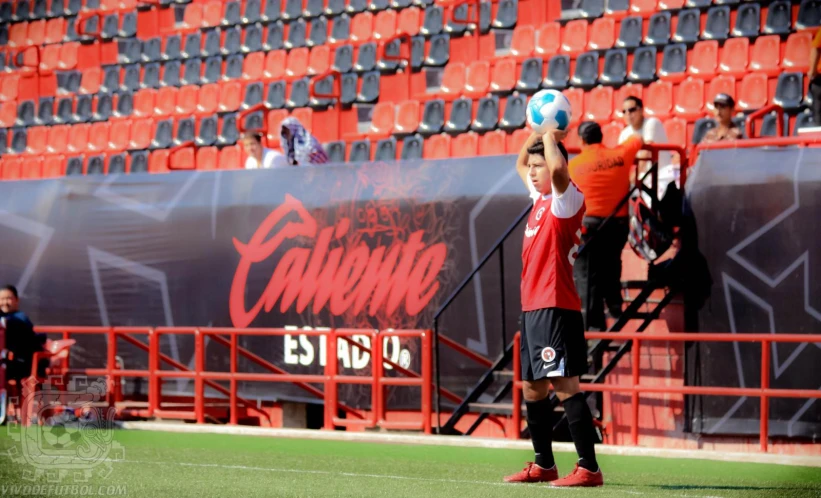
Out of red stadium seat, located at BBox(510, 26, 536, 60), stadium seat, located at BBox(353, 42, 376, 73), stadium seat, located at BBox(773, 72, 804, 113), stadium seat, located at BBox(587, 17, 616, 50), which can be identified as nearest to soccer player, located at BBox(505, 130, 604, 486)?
stadium seat, located at BBox(773, 72, 804, 113)

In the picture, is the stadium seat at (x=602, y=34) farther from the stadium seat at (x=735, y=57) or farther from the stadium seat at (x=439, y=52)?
the stadium seat at (x=439, y=52)

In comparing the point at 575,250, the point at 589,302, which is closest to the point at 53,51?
the point at 589,302

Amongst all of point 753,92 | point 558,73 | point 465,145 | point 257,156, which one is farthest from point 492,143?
point 257,156

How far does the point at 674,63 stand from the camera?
51.7ft

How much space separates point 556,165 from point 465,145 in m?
9.69

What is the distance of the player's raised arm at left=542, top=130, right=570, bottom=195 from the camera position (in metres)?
6.79

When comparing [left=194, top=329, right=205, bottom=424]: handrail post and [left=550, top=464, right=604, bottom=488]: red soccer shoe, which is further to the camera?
[left=194, top=329, right=205, bottom=424]: handrail post

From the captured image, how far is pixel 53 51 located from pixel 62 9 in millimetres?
1117

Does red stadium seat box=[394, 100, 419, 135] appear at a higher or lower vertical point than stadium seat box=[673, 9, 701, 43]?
lower

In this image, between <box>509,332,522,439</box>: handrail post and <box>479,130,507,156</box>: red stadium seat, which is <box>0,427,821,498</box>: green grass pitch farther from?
<box>479,130,507,156</box>: red stadium seat

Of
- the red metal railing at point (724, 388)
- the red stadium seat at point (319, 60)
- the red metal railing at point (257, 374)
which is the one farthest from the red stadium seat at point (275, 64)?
the red metal railing at point (724, 388)

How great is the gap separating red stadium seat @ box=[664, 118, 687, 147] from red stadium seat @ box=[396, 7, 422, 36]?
17.7 feet

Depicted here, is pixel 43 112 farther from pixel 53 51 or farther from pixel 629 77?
pixel 629 77

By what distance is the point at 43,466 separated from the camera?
799 cm
